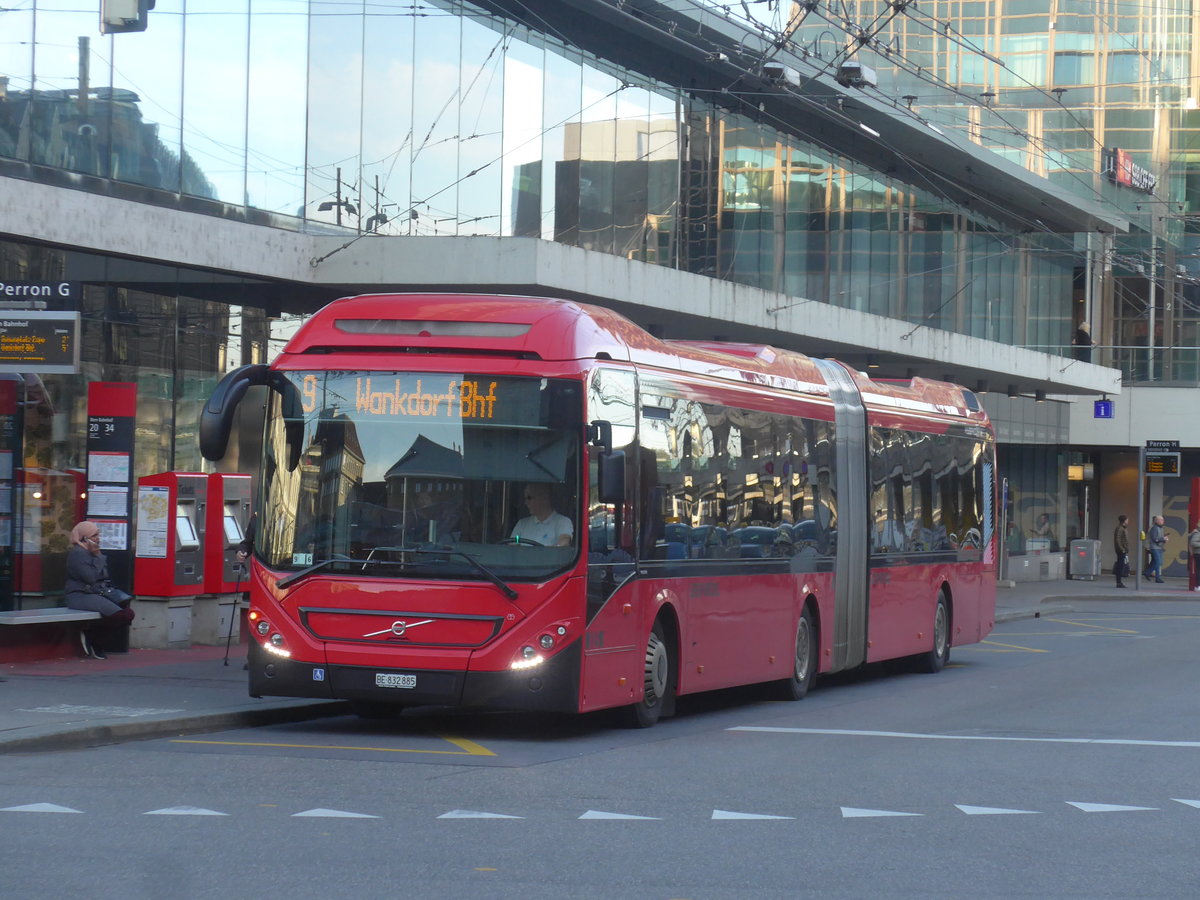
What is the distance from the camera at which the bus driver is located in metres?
12.2

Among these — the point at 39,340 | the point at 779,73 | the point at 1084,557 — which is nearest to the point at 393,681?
the point at 39,340

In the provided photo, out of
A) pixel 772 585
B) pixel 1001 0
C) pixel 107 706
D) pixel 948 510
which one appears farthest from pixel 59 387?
pixel 1001 0

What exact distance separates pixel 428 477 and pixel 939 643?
10385 millimetres

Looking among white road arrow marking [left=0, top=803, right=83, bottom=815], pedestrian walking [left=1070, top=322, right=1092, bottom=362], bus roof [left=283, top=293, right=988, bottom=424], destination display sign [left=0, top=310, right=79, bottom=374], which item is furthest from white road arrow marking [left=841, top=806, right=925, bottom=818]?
pedestrian walking [left=1070, top=322, right=1092, bottom=362]

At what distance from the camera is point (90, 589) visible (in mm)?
17250

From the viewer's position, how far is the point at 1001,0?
5406 centimetres

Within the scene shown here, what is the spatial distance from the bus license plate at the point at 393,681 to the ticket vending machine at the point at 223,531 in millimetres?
7356

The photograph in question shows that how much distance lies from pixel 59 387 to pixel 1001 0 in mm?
41249

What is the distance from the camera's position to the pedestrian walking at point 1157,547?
4720 centimetres

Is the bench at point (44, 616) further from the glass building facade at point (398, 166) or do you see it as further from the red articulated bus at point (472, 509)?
the red articulated bus at point (472, 509)

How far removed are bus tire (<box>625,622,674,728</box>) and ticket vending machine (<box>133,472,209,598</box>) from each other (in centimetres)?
695

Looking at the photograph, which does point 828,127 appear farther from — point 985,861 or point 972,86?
point 985,861

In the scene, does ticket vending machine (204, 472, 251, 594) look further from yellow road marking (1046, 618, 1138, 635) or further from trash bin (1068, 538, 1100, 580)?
Result: trash bin (1068, 538, 1100, 580)

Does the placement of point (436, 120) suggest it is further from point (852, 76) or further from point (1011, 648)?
point (1011, 648)
